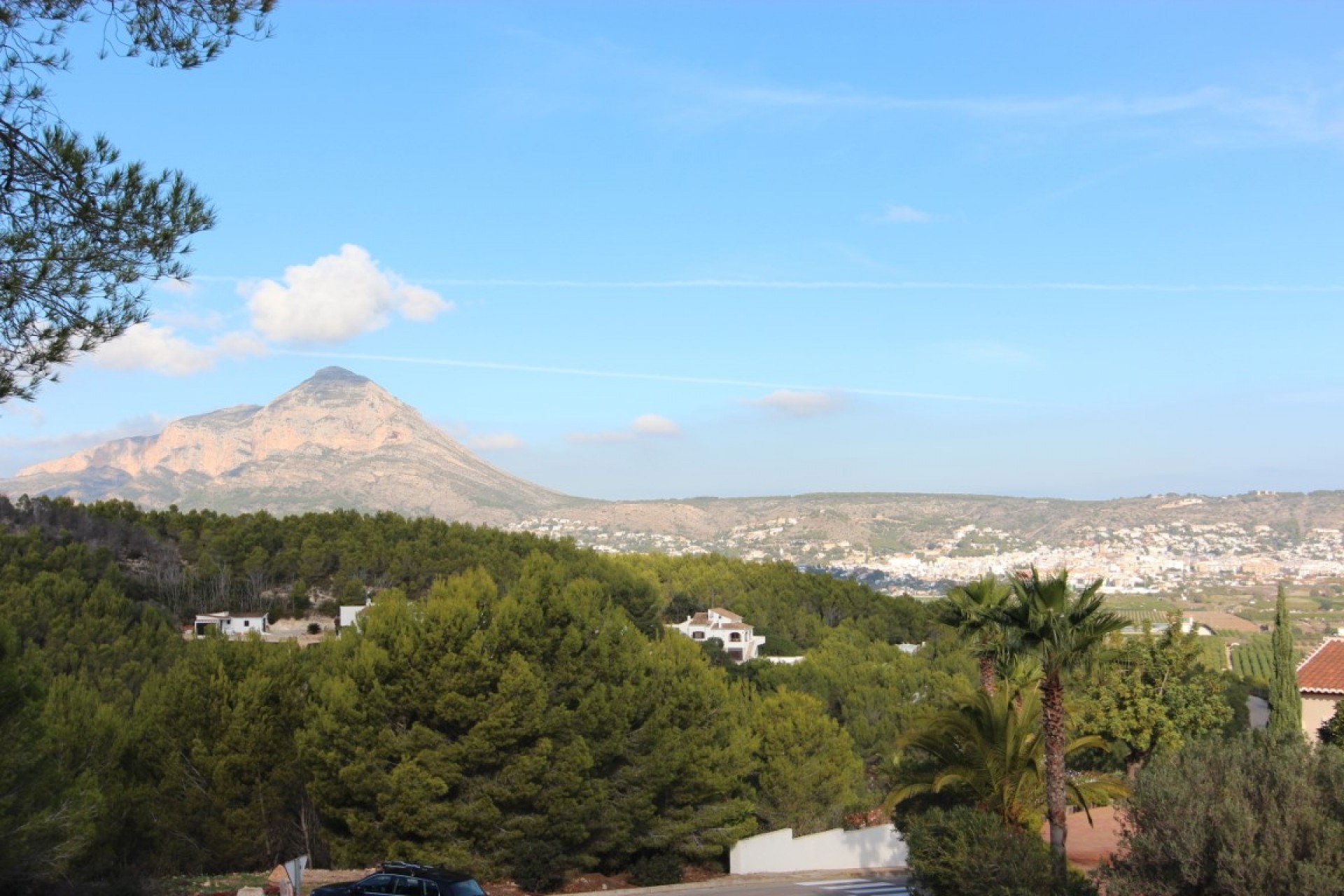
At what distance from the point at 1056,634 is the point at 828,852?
16.0m

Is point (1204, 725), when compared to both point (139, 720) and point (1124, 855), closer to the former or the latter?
point (1124, 855)

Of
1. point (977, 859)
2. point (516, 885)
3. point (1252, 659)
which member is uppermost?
point (977, 859)

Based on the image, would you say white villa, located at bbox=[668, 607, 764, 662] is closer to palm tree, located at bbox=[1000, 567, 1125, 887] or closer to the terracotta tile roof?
the terracotta tile roof

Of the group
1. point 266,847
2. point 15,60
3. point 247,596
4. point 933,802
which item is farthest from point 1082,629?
point 247,596

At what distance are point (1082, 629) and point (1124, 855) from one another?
2777 mm

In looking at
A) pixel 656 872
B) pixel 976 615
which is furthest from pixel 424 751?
pixel 976 615

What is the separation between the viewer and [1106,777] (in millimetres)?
18047

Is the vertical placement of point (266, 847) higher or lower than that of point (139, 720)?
lower

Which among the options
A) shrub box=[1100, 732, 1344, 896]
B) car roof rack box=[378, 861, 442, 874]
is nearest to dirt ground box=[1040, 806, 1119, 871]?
shrub box=[1100, 732, 1344, 896]

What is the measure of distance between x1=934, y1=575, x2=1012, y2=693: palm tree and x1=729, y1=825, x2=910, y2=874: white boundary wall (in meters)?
7.31

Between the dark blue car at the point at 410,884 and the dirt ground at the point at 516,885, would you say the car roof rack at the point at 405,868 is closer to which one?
the dark blue car at the point at 410,884

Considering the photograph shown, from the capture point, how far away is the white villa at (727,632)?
247 feet

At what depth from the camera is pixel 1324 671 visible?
97.9ft

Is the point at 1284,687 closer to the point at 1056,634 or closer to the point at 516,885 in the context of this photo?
the point at 1056,634
